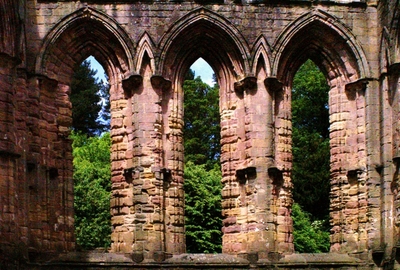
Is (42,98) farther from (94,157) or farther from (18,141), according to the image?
(94,157)

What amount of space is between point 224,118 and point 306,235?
11.2m

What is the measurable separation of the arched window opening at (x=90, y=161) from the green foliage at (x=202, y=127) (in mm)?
3173

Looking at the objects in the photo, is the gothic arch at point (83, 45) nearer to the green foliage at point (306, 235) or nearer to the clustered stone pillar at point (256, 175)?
the clustered stone pillar at point (256, 175)

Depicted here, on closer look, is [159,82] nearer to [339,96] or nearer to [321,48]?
[321,48]

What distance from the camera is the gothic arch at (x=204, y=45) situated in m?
21.5

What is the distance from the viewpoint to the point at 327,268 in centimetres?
2094

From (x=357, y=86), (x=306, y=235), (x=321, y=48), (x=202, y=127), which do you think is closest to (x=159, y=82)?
(x=321, y=48)

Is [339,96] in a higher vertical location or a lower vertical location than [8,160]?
higher

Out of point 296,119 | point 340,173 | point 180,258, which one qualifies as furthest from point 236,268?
point 296,119

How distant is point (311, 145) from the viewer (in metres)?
34.8


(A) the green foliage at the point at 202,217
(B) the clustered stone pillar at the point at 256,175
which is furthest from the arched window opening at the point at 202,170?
(B) the clustered stone pillar at the point at 256,175

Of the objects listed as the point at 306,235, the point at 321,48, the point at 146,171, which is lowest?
the point at 306,235

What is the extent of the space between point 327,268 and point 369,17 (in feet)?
17.8

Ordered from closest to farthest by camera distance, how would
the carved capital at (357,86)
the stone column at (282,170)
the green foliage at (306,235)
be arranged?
the stone column at (282,170), the carved capital at (357,86), the green foliage at (306,235)
